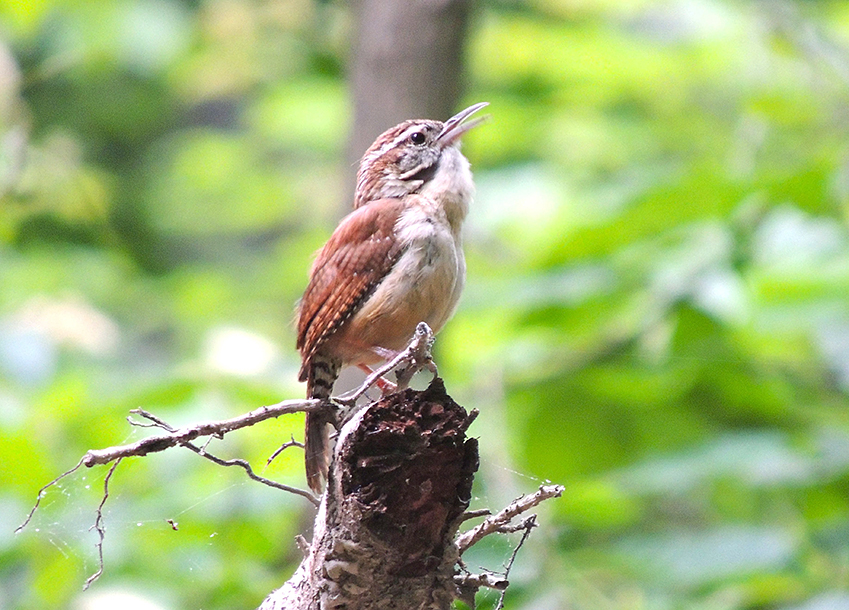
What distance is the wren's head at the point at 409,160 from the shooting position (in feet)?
10.6

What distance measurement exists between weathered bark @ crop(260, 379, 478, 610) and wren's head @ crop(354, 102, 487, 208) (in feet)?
4.86

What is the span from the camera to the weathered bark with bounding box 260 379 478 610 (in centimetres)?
179

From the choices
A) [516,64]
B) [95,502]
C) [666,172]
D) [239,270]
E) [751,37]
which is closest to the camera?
[95,502]

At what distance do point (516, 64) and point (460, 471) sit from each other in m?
6.21

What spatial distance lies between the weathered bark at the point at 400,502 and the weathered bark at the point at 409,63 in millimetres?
2553

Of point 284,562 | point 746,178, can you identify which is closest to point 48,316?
point 284,562

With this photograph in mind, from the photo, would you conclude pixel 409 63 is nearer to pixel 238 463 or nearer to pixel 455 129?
pixel 455 129

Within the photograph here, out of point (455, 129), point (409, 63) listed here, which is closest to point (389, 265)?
point (455, 129)

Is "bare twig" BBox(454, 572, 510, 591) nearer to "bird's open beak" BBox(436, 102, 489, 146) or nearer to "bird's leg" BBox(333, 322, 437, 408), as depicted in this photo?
"bird's leg" BBox(333, 322, 437, 408)

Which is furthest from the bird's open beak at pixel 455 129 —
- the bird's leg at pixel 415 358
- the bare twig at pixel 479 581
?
the bare twig at pixel 479 581

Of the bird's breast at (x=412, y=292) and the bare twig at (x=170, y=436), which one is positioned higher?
the bird's breast at (x=412, y=292)

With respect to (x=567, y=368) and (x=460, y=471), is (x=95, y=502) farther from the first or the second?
(x=460, y=471)

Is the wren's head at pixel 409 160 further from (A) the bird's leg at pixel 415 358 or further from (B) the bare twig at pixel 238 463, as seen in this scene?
(B) the bare twig at pixel 238 463

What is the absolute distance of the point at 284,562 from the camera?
4574mm
